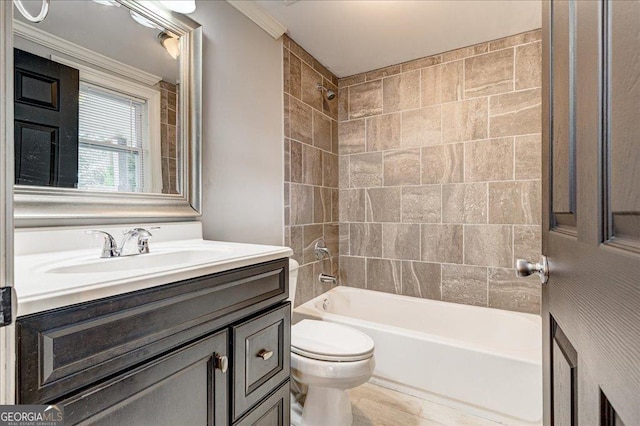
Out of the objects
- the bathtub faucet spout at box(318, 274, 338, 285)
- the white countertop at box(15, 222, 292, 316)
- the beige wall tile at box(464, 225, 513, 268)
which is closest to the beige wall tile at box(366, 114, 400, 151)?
the beige wall tile at box(464, 225, 513, 268)

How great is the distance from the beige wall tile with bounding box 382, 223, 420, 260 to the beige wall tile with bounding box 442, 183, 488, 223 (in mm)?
267

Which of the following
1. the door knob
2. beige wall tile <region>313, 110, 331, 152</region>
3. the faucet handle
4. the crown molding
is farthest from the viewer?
beige wall tile <region>313, 110, 331, 152</region>

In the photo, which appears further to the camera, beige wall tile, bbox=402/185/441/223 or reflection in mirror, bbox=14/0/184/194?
beige wall tile, bbox=402/185/441/223

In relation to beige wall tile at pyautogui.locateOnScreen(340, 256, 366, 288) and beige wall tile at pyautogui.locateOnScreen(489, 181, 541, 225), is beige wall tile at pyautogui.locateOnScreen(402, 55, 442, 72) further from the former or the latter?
beige wall tile at pyautogui.locateOnScreen(340, 256, 366, 288)

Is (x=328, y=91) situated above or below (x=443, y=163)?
above

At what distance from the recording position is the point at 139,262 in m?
1.07

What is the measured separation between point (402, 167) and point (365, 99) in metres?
0.70

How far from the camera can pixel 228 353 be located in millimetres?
889

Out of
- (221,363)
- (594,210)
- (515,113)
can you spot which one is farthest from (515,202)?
(221,363)

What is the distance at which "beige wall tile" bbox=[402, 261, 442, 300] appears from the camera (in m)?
2.38

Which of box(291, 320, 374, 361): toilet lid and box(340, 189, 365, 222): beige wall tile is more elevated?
box(340, 189, 365, 222): beige wall tile

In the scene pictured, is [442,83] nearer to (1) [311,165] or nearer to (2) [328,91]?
(2) [328,91]

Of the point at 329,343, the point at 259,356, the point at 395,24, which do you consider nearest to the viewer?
the point at 259,356

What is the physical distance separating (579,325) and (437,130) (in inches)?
81.2
